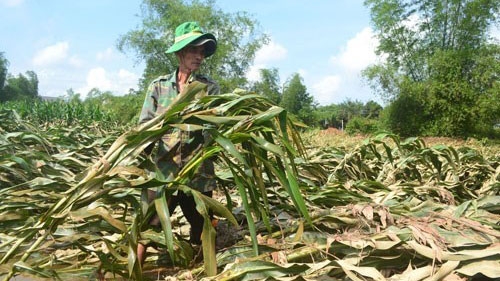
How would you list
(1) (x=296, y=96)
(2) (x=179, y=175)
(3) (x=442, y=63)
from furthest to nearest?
(1) (x=296, y=96) < (3) (x=442, y=63) < (2) (x=179, y=175)

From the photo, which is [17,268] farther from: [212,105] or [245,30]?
[245,30]

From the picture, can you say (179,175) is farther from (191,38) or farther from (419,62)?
(419,62)

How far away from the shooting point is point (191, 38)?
2398 millimetres

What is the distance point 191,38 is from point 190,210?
2.87ft

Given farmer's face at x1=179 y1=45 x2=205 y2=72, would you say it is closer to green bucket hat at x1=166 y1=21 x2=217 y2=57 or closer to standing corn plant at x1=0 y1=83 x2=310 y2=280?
green bucket hat at x1=166 y1=21 x2=217 y2=57

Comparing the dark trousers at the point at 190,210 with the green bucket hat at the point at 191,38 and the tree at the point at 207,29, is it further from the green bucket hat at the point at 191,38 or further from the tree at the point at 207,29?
the tree at the point at 207,29

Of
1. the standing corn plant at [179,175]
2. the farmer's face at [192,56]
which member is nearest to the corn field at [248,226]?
the standing corn plant at [179,175]

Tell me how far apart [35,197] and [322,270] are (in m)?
1.99

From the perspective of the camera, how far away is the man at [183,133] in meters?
2.32

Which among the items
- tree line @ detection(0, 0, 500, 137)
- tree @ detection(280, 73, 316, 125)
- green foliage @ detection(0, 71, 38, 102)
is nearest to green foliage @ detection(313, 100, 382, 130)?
tree @ detection(280, 73, 316, 125)

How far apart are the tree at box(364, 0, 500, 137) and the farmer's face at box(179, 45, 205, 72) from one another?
22.9m

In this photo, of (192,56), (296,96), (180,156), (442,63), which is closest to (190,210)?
(180,156)

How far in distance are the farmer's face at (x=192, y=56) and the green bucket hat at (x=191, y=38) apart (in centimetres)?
5

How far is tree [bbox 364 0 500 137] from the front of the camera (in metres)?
23.2
